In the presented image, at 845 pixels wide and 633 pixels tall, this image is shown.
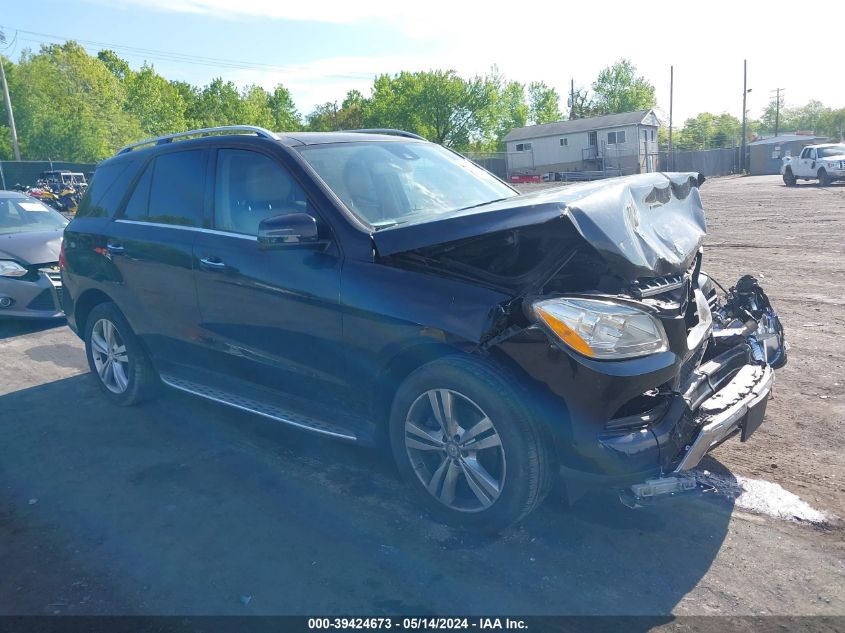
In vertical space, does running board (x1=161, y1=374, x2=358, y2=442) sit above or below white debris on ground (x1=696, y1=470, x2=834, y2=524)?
above

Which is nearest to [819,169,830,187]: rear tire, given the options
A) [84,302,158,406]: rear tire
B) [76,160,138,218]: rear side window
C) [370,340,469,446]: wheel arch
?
[76,160,138,218]: rear side window

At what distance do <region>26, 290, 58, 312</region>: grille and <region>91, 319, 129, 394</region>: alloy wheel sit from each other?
3102mm

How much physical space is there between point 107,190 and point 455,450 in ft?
12.7

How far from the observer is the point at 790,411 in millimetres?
4832

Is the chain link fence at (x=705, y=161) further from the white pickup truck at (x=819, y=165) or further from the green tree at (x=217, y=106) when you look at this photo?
the green tree at (x=217, y=106)

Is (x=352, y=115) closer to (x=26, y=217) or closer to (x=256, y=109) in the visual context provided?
(x=256, y=109)

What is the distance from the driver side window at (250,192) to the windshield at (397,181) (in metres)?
0.20

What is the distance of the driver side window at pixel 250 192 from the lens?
13.6 ft

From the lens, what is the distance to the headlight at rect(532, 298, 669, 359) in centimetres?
306

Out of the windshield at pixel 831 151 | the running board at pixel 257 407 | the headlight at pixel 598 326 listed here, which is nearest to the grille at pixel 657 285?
the headlight at pixel 598 326

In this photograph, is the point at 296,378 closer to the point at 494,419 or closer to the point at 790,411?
the point at 494,419

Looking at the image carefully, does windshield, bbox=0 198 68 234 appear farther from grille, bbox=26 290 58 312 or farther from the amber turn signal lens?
the amber turn signal lens

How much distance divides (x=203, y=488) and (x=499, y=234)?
231 centimetres

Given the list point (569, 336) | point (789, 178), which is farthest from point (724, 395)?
point (789, 178)
